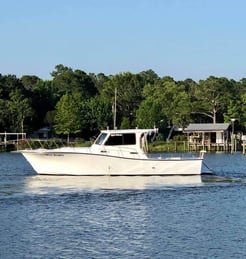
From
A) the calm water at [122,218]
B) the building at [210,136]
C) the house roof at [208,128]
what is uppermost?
the house roof at [208,128]

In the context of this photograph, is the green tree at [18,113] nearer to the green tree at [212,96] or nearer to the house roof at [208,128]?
the house roof at [208,128]

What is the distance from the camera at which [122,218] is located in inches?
1121

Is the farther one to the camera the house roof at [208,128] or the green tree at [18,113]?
the green tree at [18,113]

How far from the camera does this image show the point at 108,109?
115500mm

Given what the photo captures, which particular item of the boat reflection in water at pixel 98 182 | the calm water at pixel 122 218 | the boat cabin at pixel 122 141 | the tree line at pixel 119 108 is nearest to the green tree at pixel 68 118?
the tree line at pixel 119 108

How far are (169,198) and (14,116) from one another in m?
78.3

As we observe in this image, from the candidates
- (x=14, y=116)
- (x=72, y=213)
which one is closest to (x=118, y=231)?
(x=72, y=213)

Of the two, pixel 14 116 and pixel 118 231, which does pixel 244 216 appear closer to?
pixel 118 231

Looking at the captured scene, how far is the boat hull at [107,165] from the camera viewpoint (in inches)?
1822

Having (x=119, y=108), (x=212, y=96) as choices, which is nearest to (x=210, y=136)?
(x=212, y=96)

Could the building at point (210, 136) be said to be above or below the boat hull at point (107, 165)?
above

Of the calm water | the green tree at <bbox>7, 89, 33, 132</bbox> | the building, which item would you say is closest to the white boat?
the calm water

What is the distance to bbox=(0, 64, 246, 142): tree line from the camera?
111 meters

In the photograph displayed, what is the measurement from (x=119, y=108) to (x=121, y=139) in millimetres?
83139
